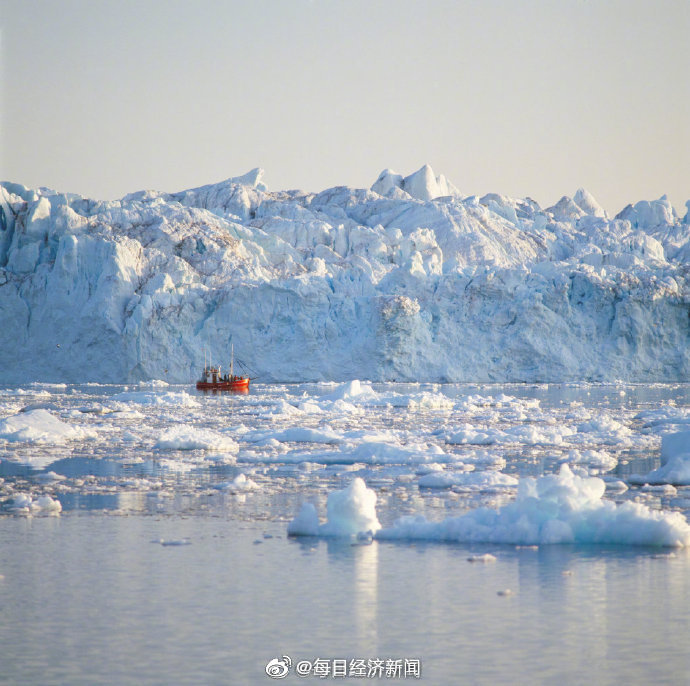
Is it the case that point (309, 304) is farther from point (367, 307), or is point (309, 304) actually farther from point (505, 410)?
point (505, 410)

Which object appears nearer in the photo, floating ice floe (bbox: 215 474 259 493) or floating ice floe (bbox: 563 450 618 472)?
floating ice floe (bbox: 215 474 259 493)

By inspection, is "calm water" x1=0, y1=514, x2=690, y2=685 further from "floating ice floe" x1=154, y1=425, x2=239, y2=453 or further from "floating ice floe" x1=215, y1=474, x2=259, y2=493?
"floating ice floe" x1=154, y1=425, x2=239, y2=453

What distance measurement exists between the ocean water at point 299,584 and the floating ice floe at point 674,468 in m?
0.29

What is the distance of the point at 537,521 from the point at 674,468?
4.14 meters

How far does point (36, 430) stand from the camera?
16359 mm

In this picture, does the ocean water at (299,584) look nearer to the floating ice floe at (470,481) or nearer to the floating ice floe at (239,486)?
the floating ice floe at (239,486)

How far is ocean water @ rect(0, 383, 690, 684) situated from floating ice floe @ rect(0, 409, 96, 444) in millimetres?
2483

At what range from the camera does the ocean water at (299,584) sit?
195 inches

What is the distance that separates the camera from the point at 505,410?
24672 mm

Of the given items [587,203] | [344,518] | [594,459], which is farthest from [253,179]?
[344,518]

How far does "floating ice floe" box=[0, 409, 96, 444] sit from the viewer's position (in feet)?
53.4

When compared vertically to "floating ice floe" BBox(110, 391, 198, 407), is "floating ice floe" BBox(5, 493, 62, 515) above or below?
→ below

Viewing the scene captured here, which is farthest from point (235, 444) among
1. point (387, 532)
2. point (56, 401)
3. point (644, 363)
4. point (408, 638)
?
point (644, 363)

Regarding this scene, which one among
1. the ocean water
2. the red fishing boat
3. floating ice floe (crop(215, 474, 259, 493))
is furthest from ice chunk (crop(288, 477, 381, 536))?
the red fishing boat
